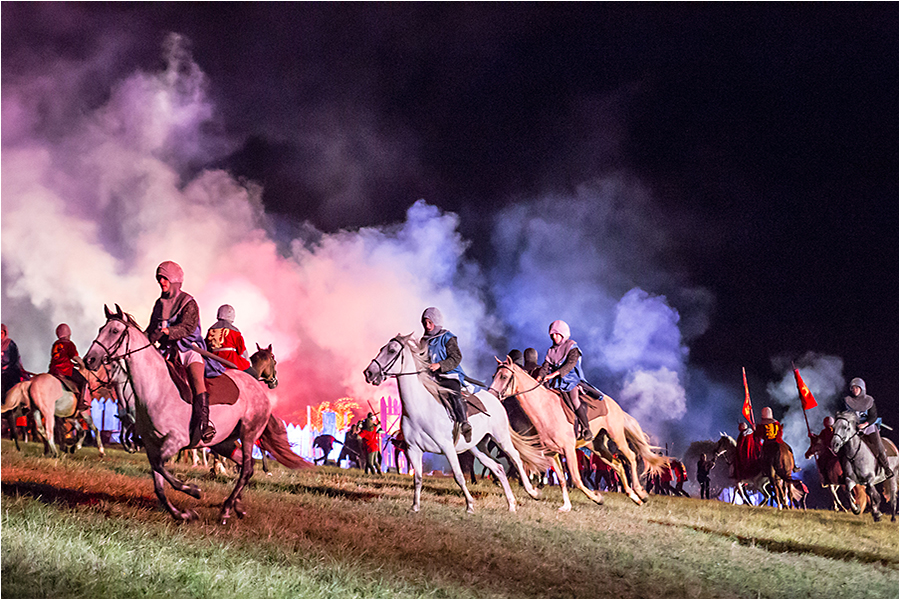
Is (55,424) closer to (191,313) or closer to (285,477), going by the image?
(285,477)

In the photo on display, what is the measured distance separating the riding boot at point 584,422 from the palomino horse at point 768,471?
3355 millimetres

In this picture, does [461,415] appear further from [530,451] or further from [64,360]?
[64,360]

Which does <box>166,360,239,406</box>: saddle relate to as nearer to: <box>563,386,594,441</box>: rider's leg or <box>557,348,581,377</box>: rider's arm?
<box>557,348,581,377</box>: rider's arm

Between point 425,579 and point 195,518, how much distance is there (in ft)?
6.30

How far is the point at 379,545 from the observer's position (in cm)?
661

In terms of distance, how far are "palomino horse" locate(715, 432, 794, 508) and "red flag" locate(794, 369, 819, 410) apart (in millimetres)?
621

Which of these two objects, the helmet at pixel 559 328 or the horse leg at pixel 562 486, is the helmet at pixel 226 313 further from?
the horse leg at pixel 562 486

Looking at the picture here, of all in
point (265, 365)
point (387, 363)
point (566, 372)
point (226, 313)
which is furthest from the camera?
point (566, 372)

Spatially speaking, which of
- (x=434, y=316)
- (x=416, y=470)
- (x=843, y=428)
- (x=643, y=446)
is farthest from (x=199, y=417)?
(x=843, y=428)

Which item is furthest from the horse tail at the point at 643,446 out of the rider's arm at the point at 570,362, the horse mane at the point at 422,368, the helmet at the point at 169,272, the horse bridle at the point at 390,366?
the helmet at the point at 169,272

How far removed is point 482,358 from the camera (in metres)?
10.8

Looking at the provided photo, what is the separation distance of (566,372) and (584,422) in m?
0.61

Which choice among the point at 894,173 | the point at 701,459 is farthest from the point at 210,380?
the point at 894,173

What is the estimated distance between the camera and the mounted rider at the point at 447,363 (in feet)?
25.3
